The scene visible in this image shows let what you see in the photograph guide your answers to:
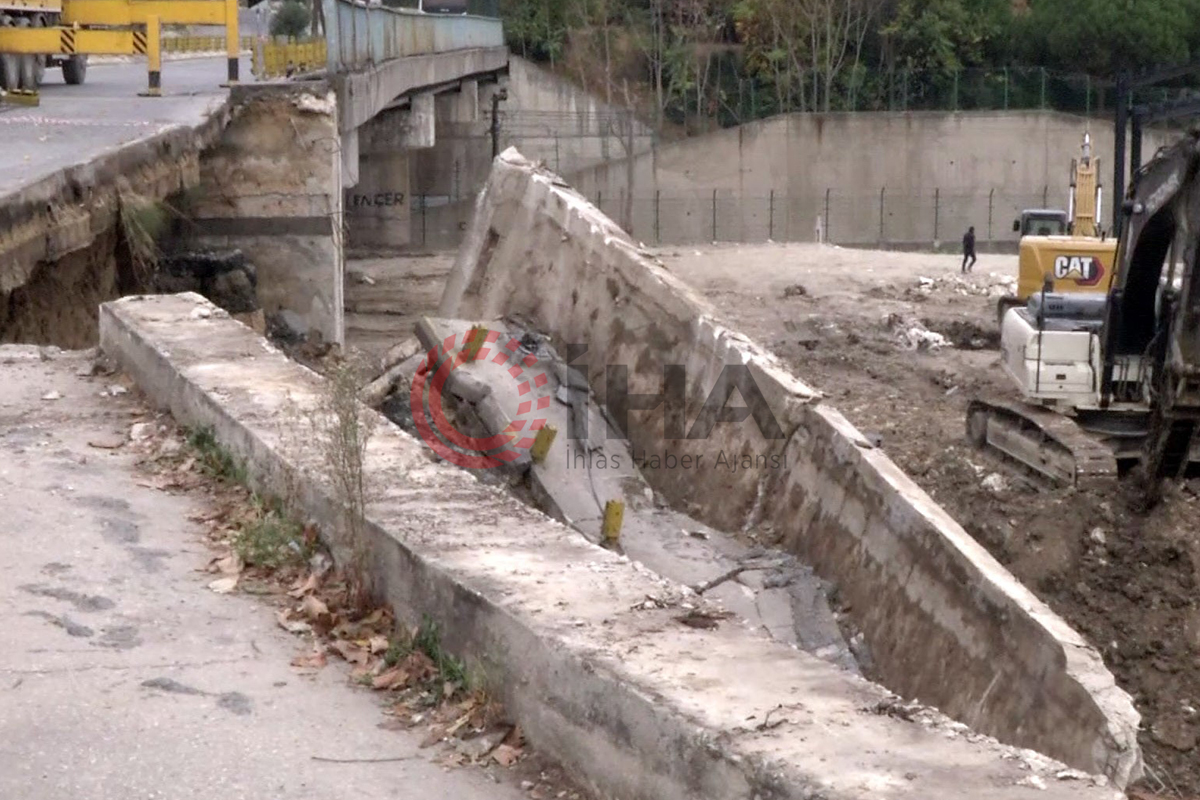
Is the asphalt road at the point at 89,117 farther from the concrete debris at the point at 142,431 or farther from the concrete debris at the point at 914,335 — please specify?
the concrete debris at the point at 914,335

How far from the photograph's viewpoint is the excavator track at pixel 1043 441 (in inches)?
561

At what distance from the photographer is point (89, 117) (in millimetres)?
18094

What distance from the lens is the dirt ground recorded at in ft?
38.7

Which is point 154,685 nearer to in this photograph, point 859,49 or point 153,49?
point 153,49

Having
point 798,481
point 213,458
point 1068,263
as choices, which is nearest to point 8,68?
point 1068,263

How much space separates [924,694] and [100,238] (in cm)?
844

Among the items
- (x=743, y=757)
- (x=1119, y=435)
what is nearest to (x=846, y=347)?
(x=1119, y=435)

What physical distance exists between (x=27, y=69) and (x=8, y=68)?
0.91 m

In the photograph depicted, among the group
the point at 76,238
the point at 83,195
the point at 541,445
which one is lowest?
the point at 541,445

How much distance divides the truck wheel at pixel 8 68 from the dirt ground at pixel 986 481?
11.0m

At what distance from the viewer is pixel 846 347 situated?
77.7 ft

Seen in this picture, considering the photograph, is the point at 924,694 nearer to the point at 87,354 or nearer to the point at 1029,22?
the point at 87,354

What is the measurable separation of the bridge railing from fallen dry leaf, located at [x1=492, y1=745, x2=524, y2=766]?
15.6 metres

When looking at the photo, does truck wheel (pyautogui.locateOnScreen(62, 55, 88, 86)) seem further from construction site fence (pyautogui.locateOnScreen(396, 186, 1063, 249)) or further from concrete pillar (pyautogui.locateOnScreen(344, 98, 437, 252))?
construction site fence (pyautogui.locateOnScreen(396, 186, 1063, 249))
